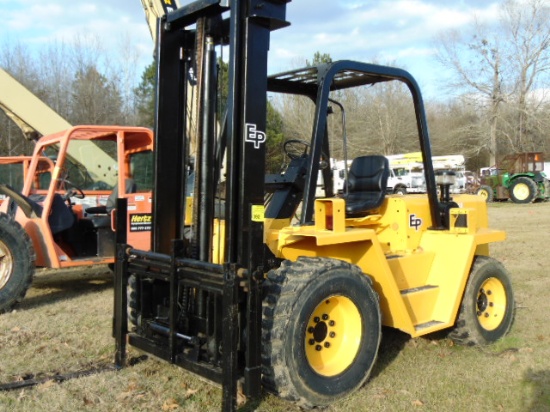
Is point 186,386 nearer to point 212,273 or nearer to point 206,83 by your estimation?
point 212,273

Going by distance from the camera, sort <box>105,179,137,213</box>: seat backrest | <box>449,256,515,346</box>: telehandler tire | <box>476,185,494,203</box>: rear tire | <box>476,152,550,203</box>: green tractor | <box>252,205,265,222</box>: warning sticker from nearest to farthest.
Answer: <box>252,205,265,222</box>: warning sticker, <box>449,256,515,346</box>: telehandler tire, <box>105,179,137,213</box>: seat backrest, <box>476,152,550,203</box>: green tractor, <box>476,185,494,203</box>: rear tire

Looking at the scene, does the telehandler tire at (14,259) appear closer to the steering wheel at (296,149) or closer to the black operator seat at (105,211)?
the black operator seat at (105,211)

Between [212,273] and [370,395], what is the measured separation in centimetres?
144

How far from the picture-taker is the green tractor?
26328mm

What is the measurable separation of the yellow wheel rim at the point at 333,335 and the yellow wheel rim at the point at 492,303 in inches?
73.9

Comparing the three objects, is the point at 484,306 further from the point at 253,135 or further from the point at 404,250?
the point at 253,135

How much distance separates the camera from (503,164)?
29188 millimetres

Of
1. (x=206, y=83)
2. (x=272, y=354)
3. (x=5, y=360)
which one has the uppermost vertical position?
(x=206, y=83)

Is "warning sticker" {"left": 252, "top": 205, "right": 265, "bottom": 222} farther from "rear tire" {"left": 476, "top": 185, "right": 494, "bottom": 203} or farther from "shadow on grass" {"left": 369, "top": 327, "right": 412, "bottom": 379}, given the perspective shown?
"rear tire" {"left": 476, "top": 185, "right": 494, "bottom": 203}

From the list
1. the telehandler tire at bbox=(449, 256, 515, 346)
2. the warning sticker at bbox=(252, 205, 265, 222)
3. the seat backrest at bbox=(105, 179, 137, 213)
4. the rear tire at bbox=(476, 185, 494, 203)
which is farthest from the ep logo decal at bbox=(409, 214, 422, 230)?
A: the rear tire at bbox=(476, 185, 494, 203)

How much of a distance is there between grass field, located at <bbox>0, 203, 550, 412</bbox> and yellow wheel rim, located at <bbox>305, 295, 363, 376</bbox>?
27 centimetres

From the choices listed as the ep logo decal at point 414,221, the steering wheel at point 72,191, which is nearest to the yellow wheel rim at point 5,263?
the steering wheel at point 72,191

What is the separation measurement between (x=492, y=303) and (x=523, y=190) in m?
23.1

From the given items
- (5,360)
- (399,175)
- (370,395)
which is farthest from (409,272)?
(399,175)
